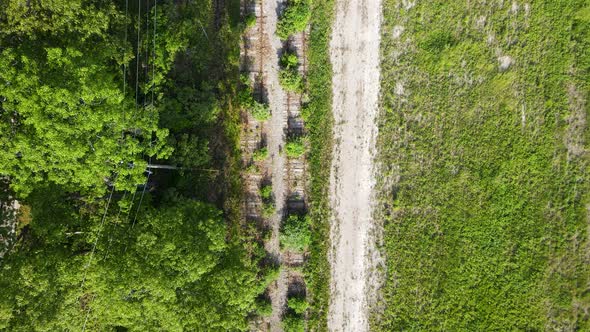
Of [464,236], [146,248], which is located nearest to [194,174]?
[146,248]

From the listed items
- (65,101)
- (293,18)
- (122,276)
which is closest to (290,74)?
(293,18)

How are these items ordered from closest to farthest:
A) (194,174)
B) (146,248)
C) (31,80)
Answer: (31,80) < (146,248) < (194,174)

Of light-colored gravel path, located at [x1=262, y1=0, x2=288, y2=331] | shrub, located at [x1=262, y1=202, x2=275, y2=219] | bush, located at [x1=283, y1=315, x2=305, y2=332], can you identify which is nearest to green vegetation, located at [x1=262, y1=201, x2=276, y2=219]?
shrub, located at [x1=262, y1=202, x2=275, y2=219]

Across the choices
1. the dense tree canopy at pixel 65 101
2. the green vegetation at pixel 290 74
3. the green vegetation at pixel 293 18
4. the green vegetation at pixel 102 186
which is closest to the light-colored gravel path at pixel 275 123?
the green vegetation at pixel 290 74

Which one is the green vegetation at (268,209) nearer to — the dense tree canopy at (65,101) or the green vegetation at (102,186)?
the green vegetation at (102,186)

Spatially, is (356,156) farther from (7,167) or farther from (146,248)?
(7,167)

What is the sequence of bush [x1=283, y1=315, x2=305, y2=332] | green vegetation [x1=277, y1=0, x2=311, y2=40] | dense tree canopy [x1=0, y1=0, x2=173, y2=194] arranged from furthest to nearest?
green vegetation [x1=277, y1=0, x2=311, y2=40] → bush [x1=283, y1=315, x2=305, y2=332] → dense tree canopy [x1=0, y1=0, x2=173, y2=194]

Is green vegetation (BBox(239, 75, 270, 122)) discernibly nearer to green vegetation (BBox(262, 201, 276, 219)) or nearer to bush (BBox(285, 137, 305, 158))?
bush (BBox(285, 137, 305, 158))
